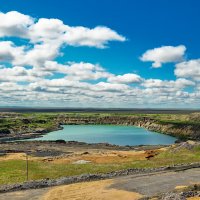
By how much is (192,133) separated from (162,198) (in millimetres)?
134073

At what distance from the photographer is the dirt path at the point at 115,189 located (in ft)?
129

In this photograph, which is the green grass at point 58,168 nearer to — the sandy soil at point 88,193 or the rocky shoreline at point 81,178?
the rocky shoreline at point 81,178

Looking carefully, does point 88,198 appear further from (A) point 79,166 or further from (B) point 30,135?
(B) point 30,135

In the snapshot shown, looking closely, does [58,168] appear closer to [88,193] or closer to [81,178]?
[81,178]

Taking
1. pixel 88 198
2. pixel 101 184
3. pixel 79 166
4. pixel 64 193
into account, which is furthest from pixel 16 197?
pixel 79 166

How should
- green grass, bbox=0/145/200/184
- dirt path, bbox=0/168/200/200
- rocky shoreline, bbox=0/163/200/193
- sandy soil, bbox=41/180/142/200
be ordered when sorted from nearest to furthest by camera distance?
sandy soil, bbox=41/180/142/200 → dirt path, bbox=0/168/200/200 → rocky shoreline, bbox=0/163/200/193 → green grass, bbox=0/145/200/184

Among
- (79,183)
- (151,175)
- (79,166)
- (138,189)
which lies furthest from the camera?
(79,166)

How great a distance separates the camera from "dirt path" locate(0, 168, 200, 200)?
39250 mm

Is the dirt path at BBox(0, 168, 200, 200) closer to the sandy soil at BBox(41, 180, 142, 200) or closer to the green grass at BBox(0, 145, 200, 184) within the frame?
the sandy soil at BBox(41, 180, 142, 200)

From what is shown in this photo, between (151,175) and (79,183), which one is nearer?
(79,183)

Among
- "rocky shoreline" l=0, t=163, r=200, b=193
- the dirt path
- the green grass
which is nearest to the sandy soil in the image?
the dirt path

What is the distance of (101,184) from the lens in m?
44.8

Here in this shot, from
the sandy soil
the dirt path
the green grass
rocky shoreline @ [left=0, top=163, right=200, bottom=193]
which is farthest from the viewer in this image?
the green grass

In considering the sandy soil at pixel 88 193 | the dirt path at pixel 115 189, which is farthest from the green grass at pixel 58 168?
the sandy soil at pixel 88 193
